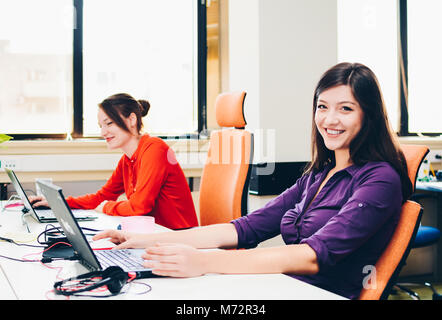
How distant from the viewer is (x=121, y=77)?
11.5 ft

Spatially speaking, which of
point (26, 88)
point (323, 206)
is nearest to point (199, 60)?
point (26, 88)

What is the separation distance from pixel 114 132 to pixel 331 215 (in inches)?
56.7

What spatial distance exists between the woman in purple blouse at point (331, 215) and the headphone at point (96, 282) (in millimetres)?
100

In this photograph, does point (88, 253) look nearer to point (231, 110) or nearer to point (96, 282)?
point (96, 282)

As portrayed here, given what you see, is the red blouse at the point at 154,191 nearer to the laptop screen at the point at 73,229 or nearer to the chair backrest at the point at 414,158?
the laptop screen at the point at 73,229

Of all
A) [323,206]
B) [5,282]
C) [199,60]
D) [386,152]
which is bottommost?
[5,282]

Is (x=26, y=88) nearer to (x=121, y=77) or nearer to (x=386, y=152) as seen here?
(x=121, y=77)

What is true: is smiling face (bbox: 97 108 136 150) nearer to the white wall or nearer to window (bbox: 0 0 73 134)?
the white wall

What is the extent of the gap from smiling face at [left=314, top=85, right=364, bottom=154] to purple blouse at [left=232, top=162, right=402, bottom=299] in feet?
0.27

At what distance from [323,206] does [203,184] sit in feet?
3.82

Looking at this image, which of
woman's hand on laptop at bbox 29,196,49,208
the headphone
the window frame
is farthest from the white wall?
the headphone

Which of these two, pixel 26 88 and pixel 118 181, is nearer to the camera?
pixel 118 181

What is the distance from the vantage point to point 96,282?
3.18 ft

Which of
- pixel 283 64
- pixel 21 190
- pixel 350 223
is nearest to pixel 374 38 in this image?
pixel 283 64
